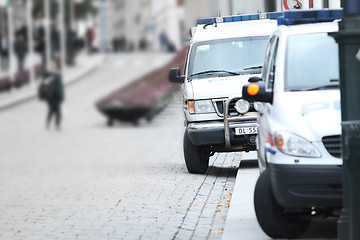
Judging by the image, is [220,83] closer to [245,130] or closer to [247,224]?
[245,130]

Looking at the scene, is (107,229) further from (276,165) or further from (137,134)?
(137,134)

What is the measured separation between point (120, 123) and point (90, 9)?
43667 mm

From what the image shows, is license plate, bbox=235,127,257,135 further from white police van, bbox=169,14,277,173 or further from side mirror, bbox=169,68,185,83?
side mirror, bbox=169,68,185,83

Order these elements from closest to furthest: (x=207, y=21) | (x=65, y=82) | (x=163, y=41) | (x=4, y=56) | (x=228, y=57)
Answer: (x=228, y=57)
(x=207, y=21)
(x=65, y=82)
(x=4, y=56)
(x=163, y=41)

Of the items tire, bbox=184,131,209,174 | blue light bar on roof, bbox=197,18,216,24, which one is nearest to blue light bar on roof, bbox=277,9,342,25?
tire, bbox=184,131,209,174

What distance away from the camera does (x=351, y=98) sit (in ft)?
24.0

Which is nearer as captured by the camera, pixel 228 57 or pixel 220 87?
pixel 220 87

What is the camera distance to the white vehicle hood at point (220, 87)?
14.5 metres

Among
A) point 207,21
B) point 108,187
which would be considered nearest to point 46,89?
point 207,21

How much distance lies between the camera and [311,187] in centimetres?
808

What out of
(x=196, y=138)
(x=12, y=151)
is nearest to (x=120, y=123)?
(x=12, y=151)

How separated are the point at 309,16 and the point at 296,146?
1.91m

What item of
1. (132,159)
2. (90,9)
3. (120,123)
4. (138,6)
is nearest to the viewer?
(132,159)

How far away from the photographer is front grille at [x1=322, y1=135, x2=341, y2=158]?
8219 mm
